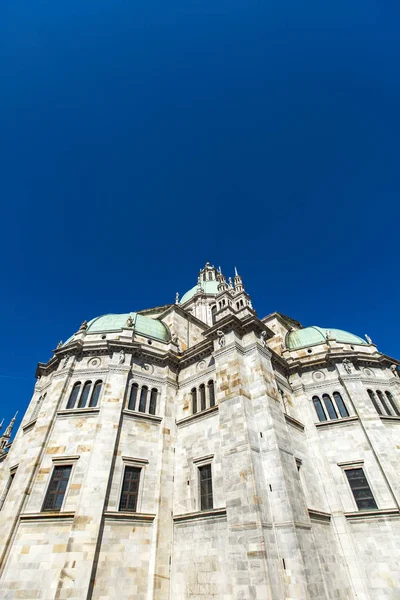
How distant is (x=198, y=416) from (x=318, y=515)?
10140 mm

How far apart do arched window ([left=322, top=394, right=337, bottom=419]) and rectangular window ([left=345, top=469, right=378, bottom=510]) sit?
4.21m

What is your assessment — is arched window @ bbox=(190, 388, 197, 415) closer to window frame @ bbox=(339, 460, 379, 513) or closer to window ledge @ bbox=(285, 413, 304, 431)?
window ledge @ bbox=(285, 413, 304, 431)

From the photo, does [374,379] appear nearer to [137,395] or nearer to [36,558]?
[137,395]

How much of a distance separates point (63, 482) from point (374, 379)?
86.0 feet

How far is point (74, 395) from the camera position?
23.9 metres

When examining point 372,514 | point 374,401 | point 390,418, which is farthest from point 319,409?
point 372,514

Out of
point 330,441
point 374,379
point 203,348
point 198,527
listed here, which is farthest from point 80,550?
point 374,379

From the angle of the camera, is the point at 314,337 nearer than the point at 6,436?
Yes

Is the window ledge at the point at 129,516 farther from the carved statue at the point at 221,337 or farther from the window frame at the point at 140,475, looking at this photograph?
the carved statue at the point at 221,337

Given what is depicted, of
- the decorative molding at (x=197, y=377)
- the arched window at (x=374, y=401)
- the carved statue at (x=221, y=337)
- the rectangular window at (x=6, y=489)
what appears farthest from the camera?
the arched window at (x=374, y=401)

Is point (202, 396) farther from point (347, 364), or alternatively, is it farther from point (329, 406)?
point (347, 364)

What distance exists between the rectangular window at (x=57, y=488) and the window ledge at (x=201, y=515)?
295 inches

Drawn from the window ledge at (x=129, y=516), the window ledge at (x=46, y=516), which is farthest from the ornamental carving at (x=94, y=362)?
the window ledge at (x=129, y=516)

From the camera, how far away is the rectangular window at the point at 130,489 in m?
19.4
